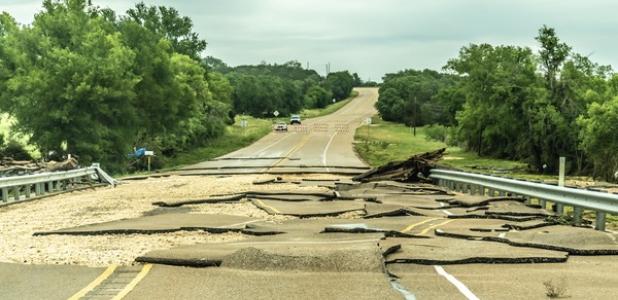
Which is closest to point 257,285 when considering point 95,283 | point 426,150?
point 95,283

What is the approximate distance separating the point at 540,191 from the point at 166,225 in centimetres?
792

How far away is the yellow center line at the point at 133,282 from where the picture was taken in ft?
25.8

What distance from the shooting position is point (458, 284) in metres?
8.31

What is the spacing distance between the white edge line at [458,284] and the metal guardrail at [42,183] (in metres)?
Result: 13.7

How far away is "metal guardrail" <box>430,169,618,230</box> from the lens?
13023 mm

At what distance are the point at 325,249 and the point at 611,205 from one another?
17.4 ft

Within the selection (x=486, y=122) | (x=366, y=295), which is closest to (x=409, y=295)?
(x=366, y=295)

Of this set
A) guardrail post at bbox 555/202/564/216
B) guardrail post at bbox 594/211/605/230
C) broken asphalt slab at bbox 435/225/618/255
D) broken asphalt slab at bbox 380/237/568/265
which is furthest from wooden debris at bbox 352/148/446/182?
broken asphalt slab at bbox 380/237/568/265

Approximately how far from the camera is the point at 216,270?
926 cm

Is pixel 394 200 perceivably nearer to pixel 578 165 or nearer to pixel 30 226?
pixel 30 226

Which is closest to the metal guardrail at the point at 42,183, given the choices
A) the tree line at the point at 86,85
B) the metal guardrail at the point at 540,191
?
the metal guardrail at the point at 540,191

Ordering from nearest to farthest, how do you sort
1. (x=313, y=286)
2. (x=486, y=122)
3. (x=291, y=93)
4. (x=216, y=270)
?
(x=313, y=286)
(x=216, y=270)
(x=486, y=122)
(x=291, y=93)

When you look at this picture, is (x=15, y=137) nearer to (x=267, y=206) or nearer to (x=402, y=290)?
(x=267, y=206)

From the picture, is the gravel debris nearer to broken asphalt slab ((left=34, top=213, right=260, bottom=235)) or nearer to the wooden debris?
→ broken asphalt slab ((left=34, top=213, right=260, bottom=235))
